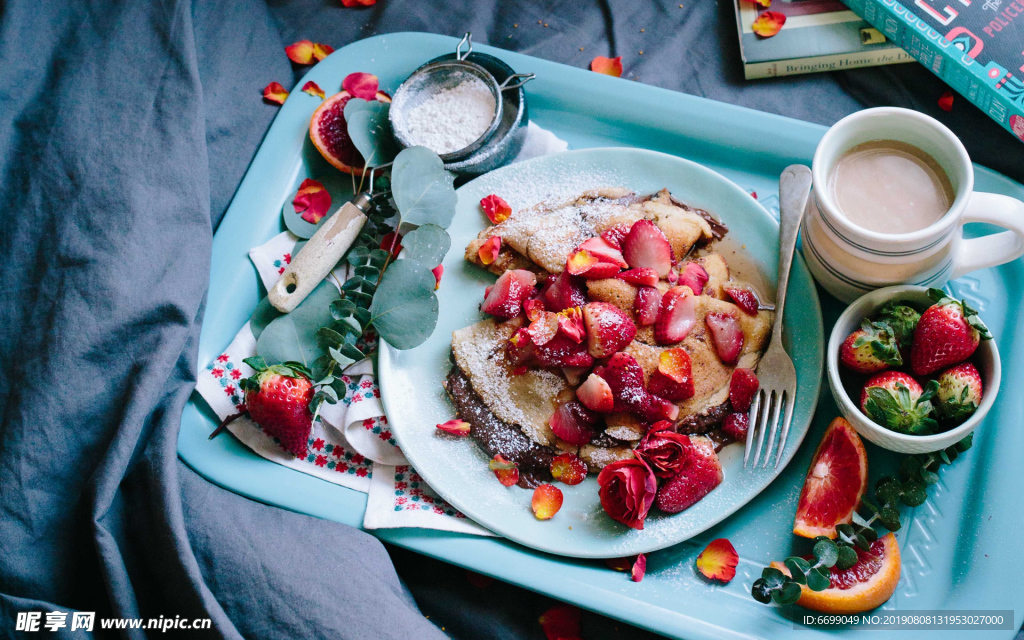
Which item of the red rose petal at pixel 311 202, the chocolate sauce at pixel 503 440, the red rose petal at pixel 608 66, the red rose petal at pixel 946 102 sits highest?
the red rose petal at pixel 608 66

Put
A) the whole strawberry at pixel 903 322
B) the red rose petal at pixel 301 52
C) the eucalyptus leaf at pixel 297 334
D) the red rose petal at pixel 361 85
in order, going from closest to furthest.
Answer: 1. the whole strawberry at pixel 903 322
2. the eucalyptus leaf at pixel 297 334
3. the red rose petal at pixel 361 85
4. the red rose petal at pixel 301 52

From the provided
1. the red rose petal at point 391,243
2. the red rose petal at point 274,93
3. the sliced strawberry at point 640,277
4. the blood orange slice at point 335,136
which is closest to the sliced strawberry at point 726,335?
the sliced strawberry at point 640,277

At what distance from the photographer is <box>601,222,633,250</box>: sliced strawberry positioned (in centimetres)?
192

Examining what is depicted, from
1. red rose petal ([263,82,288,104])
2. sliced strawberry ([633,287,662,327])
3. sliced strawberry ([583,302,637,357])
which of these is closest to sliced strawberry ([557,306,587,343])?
sliced strawberry ([583,302,637,357])

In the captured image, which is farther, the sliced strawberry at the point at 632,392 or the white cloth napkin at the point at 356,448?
the white cloth napkin at the point at 356,448

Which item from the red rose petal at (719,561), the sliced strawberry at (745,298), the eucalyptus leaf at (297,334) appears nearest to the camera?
the red rose petal at (719,561)

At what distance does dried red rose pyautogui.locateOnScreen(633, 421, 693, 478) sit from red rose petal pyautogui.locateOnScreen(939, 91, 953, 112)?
139 cm

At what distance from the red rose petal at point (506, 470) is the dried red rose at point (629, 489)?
234 millimetres

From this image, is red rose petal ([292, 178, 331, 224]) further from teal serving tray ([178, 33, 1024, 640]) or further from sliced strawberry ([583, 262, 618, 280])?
sliced strawberry ([583, 262, 618, 280])

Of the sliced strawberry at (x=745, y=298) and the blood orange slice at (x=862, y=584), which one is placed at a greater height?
the sliced strawberry at (x=745, y=298)

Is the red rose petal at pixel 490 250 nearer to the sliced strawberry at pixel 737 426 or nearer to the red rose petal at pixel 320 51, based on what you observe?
the sliced strawberry at pixel 737 426

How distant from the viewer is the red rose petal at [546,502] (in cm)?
180

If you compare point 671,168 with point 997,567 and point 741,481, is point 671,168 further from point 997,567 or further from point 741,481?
point 997,567

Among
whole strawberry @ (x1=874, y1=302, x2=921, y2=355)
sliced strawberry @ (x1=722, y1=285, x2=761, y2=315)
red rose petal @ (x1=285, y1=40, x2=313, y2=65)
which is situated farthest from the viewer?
red rose petal @ (x1=285, y1=40, x2=313, y2=65)
